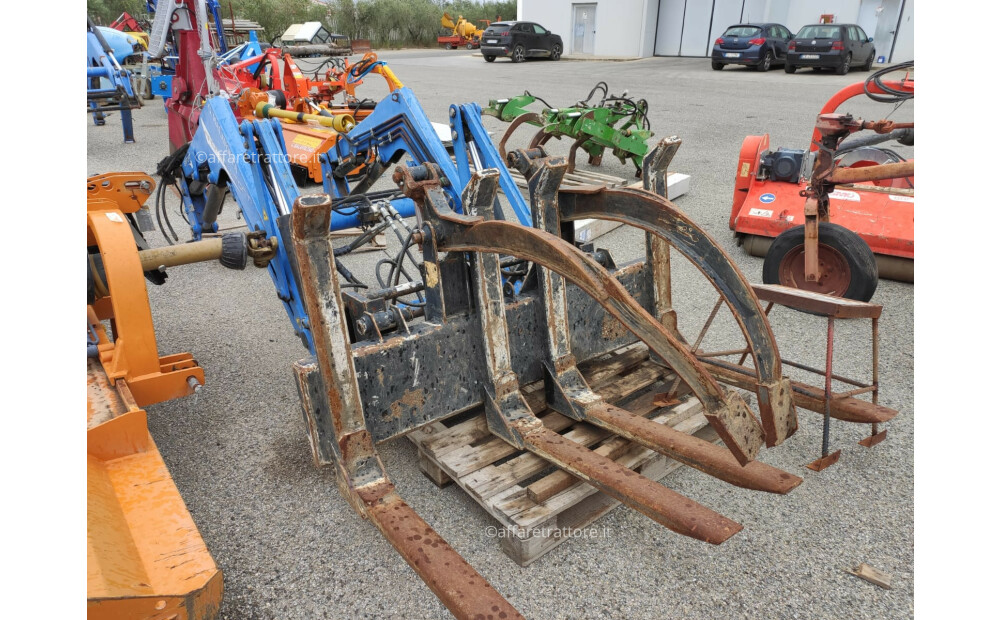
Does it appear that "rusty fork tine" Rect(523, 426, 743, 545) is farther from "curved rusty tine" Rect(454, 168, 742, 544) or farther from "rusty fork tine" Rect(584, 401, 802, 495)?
"rusty fork tine" Rect(584, 401, 802, 495)

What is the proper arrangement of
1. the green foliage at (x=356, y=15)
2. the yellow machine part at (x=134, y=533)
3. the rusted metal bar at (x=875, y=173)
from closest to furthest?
the yellow machine part at (x=134, y=533) < the rusted metal bar at (x=875, y=173) < the green foliage at (x=356, y=15)

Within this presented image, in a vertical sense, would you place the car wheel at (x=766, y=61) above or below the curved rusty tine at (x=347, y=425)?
above

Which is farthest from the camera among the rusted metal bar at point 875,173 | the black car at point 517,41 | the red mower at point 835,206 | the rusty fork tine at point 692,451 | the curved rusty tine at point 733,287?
Answer: the black car at point 517,41

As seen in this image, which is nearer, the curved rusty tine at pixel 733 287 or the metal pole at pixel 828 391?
the curved rusty tine at pixel 733 287

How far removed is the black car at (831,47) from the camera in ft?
59.2

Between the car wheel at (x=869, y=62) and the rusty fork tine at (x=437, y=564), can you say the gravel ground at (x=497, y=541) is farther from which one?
the car wheel at (x=869, y=62)

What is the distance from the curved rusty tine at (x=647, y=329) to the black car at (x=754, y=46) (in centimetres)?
2114

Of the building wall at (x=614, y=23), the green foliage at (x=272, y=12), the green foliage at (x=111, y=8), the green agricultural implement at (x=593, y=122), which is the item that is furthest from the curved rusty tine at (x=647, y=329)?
the green foliage at (x=111, y=8)

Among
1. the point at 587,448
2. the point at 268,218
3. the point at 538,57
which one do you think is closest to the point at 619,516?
the point at 587,448

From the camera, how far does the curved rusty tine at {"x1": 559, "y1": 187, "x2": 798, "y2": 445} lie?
2.05 metres

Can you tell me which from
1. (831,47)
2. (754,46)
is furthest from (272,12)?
(831,47)

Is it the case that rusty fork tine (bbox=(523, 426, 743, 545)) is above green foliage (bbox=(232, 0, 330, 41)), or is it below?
below

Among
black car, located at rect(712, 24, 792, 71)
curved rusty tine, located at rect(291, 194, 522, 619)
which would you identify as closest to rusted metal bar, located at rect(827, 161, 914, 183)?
curved rusty tine, located at rect(291, 194, 522, 619)

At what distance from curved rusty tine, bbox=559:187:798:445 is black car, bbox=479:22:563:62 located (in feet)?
80.8
